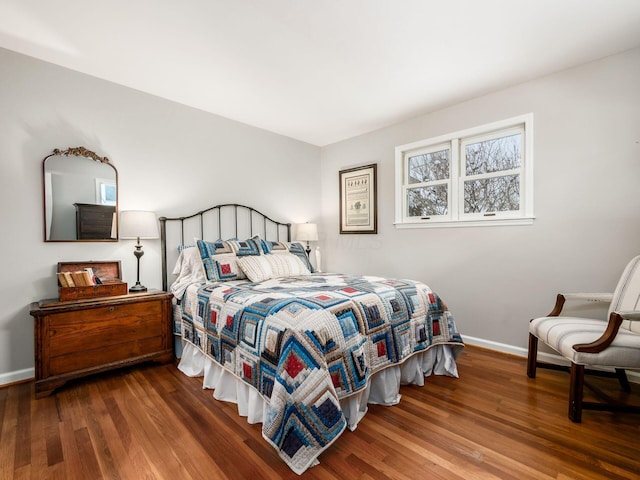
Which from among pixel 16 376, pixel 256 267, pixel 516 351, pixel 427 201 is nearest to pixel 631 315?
pixel 516 351

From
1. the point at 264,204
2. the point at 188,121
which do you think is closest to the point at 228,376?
the point at 264,204

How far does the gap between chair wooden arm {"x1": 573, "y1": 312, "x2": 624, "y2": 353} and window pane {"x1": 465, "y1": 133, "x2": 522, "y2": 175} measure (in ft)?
5.28

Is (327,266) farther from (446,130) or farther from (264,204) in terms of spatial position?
(446,130)

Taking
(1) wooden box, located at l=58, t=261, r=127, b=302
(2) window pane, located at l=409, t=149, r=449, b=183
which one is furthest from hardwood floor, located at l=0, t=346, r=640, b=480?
(2) window pane, located at l=409, t=149, r=449, b=183

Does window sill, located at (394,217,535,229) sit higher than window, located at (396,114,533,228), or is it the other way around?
window, located at (396,114,533,228)

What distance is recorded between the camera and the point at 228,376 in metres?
2.06

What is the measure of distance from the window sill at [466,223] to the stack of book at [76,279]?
3064 millimetres

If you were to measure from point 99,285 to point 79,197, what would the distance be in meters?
0.80

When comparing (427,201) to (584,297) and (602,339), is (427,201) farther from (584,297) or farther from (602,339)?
(602,339)

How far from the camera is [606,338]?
170 centimetres

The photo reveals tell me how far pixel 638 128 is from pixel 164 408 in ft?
12.7

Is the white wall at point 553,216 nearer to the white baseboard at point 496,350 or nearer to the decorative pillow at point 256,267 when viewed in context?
the white baseboard at point 496,350

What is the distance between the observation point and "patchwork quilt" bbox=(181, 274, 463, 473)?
4.79 feet

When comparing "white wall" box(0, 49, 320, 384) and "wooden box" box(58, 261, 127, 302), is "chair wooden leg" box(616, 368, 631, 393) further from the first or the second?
"wooden box" box(58, 261, 127, 302)
